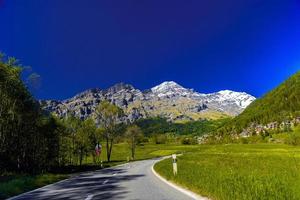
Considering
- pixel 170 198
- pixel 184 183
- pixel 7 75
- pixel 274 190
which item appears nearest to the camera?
→ pixel 274 190

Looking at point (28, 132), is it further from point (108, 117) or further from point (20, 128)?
point (108, 117)

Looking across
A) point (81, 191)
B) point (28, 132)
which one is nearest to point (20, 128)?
point (28, 132)

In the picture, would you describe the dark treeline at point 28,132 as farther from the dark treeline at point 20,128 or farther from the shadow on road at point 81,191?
the shadow on road at point 81,191

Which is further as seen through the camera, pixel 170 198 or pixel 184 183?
pixel 184 183

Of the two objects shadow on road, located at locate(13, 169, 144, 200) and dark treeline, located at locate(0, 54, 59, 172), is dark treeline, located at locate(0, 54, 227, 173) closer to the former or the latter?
dark treeline, located at locate(0, 54, 59, 172)

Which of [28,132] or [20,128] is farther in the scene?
[28,132]

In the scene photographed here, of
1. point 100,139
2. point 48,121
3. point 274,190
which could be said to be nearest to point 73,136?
point 100,139

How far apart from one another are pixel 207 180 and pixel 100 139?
70895 mm

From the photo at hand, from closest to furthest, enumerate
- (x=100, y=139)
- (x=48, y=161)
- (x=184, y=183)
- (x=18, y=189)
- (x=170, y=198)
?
(x=170, y=198) → (x=184, y=183) → (x=18, y=189) → (x=48, y=161) → (x=100, y=139)

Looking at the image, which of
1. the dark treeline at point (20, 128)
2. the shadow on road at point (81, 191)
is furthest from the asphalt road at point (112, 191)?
the dark treeline at point (20, 128)

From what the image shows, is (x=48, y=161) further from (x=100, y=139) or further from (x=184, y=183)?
(x=184, y=183)

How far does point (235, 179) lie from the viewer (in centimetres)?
1450

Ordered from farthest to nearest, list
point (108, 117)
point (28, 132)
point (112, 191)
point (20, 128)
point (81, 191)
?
point (108, 117) → point (28, 132) → point (20, 128) → point (81, 191) → point (112, 191)

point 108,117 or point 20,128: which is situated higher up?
point 108,117
